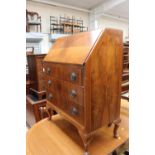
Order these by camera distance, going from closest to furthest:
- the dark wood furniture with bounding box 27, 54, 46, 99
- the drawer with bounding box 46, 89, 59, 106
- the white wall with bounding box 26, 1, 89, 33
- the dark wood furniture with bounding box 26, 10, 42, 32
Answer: the drawer with bounding box 46, 89, 59, 106 < the dark wood furniture with bounding box 27, 54, 46, 99 < the dark wood furniture with bounding box 26, 10, 42, 32 < the white wall with bounding box 26, 1, 89, 33

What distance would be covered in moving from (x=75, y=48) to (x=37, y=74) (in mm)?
1121

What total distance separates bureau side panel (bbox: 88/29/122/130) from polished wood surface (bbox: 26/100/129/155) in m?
0.14

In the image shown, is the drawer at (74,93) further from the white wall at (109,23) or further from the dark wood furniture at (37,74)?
the white wall at (109,23)

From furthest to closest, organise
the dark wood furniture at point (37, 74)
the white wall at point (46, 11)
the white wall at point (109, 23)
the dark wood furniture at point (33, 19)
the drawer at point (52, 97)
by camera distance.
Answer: the white wall at point (109, 23), the white wall at point (46, 11), the dark wood furniture at point (33, 19), the dark wood furniture at point (37, 74), the drawer at point (52, 97)

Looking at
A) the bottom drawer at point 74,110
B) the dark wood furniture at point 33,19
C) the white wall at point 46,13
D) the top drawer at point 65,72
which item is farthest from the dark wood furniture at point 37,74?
the white wall at point 46,13

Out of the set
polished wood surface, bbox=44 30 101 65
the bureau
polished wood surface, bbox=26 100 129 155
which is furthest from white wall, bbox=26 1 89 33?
polished wood surface, bbox=26 100 129 155

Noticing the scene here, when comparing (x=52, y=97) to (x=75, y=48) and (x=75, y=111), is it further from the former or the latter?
(x=75, y=48)

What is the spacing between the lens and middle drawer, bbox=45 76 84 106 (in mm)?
974

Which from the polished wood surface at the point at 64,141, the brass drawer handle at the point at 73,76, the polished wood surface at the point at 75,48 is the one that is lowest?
the polished wood surface at the point at 64,141

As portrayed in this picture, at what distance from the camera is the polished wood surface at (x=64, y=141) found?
3.35 ft

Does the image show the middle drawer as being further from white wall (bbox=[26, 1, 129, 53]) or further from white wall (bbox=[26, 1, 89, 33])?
white wall (bbox=[26, 1, 89, 33])

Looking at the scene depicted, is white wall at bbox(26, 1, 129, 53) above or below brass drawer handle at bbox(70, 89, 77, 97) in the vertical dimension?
above

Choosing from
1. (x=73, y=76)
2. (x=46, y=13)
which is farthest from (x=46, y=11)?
(x=73, y=76)
